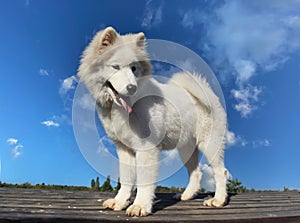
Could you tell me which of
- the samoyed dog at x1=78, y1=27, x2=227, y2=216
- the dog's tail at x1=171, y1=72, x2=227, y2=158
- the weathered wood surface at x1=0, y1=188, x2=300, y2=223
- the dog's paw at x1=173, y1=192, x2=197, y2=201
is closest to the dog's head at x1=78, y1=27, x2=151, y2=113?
the samoyed dog at x1=78, y1=27, x2=227, y2=216

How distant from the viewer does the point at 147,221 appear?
9.34 ft

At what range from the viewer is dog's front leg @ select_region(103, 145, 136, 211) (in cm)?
346

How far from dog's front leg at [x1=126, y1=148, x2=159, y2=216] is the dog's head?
0.48m

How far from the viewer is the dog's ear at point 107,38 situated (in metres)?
3.23

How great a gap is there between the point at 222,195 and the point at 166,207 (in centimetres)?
81

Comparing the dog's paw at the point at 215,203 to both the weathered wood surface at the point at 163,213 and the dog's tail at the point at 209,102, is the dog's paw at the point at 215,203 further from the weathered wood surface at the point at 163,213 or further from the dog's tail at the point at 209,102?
the dog's tail at the point at 209,102

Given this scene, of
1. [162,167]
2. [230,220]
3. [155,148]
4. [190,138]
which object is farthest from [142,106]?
[230,220]

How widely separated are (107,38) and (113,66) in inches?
13.2

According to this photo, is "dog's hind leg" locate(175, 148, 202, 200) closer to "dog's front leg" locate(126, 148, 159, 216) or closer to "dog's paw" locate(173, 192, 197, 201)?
"dog's paw" locate(173, 192, 197, 201)

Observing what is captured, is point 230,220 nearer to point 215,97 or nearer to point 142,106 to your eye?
point 142,106

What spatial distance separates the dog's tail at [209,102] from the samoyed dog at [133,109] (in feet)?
0.89

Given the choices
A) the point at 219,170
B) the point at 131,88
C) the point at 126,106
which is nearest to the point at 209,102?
the point at 219,170

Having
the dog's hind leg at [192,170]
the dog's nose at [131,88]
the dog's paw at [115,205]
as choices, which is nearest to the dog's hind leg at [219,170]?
the dog's hind leg at [192,170]

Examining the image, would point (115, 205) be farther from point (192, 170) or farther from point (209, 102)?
point (209, 102)
